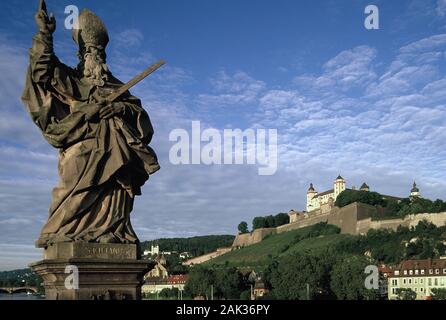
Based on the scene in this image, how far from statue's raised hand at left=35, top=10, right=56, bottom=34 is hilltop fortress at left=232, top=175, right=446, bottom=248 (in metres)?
103

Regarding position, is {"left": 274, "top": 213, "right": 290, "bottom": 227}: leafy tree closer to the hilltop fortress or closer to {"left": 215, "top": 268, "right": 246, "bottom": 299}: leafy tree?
the hilltop fortress

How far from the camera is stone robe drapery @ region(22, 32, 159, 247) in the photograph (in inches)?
391

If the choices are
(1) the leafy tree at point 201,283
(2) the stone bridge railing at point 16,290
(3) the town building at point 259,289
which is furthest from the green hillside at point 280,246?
(2) the stone bridge railing at point 16,290

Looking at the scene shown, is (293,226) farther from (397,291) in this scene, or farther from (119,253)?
(119,253)

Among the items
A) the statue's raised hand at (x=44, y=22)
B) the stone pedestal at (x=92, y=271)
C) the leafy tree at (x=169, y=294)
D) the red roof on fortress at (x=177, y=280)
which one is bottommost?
the leafy tree at (x=169, y=294)

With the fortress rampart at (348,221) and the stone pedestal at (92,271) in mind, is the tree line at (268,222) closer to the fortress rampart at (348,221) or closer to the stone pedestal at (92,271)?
the fortress rampart at (348,221)

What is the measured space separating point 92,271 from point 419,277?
79.2 meters

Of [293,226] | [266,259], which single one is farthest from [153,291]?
[293,226]

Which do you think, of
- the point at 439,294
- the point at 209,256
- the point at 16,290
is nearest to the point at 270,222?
the point at 209,256

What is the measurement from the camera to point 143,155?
10594 millimetres

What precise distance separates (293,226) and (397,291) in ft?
202

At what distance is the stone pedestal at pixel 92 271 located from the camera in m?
9.57

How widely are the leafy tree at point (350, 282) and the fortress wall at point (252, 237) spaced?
254 feet

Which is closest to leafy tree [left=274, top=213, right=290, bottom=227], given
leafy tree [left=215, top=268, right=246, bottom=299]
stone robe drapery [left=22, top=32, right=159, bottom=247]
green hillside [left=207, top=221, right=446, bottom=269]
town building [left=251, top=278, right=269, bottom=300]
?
green hillside [left=207, top=221, right=446, bottom=269]
